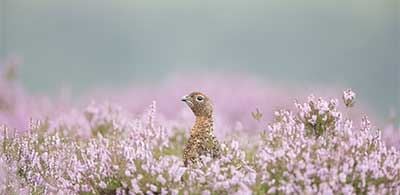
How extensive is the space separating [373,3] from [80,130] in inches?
69.2

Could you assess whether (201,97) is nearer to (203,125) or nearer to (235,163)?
(203,125)

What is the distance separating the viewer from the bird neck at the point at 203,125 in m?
4.47

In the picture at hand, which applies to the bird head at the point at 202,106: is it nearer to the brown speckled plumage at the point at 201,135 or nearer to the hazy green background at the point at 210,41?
the brown speckled plumage at the point at 201,135

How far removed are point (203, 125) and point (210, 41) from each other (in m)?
1.87

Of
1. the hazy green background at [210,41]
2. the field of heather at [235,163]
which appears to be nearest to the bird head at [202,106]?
the field of heather at [235,163]

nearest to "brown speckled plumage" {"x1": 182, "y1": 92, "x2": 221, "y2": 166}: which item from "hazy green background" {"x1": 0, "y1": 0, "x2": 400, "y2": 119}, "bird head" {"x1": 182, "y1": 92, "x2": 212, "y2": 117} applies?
"bird head" {"x1": 182, "y1": 92, "x2": 212, "y2": 117}

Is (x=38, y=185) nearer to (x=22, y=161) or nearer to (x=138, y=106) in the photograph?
(x=22, y=161)

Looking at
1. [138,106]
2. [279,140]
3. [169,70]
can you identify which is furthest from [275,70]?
[279,140]

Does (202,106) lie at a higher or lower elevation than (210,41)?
lower

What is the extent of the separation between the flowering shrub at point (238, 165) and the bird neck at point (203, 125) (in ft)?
0.46

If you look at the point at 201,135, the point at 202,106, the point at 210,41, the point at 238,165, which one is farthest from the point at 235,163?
the point at 210,41

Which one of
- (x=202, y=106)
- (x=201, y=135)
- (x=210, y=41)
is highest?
(x=210, y=41)

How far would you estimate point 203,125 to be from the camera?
4.49m

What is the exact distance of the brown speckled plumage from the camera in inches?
174
